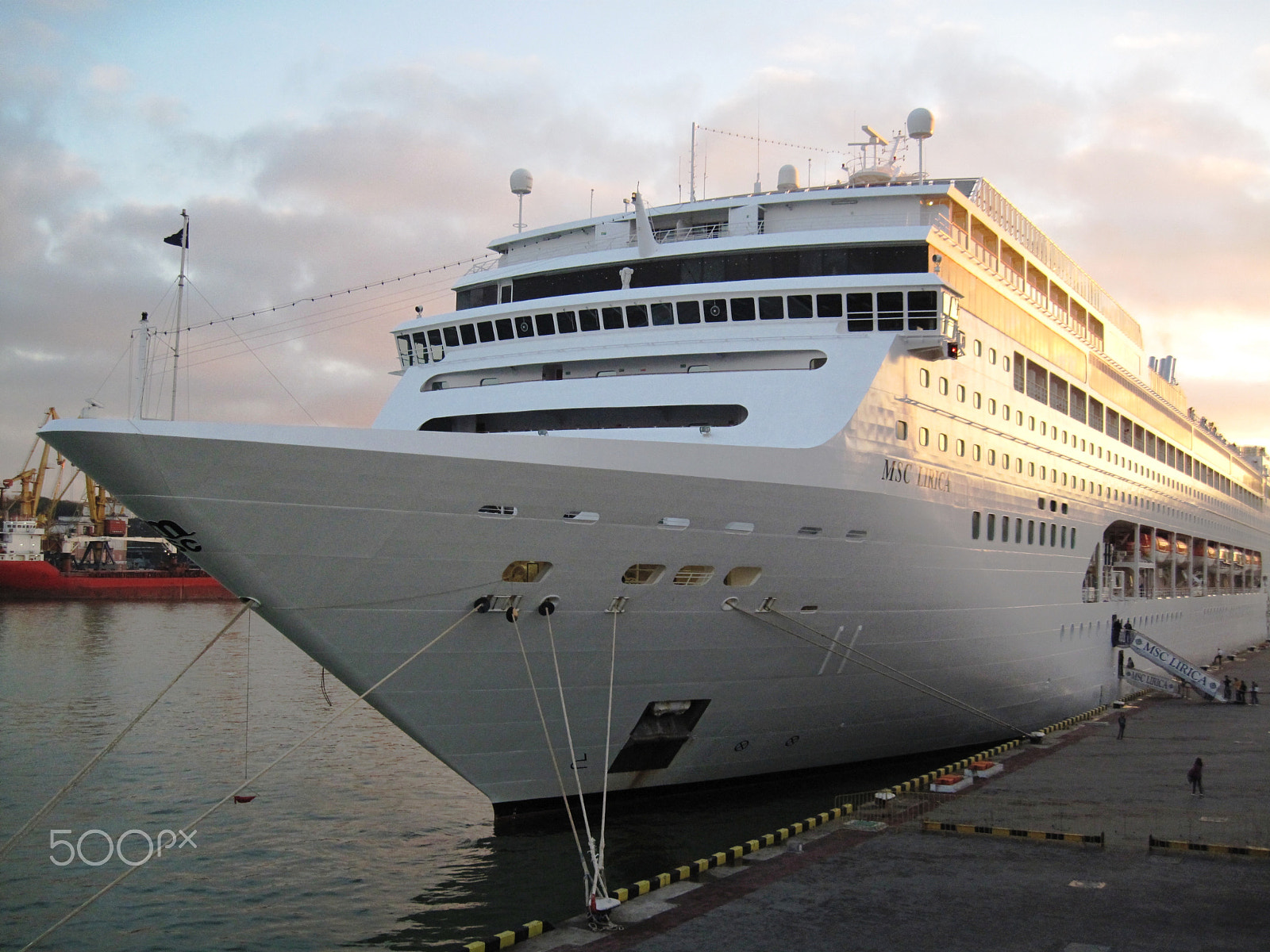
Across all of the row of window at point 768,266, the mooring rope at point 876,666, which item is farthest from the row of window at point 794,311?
the mooring rope at point 876,666

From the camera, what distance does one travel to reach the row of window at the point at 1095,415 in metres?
21.2

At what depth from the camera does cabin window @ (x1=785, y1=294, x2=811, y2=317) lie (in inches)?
604

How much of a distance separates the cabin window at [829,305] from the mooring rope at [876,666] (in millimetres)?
4674

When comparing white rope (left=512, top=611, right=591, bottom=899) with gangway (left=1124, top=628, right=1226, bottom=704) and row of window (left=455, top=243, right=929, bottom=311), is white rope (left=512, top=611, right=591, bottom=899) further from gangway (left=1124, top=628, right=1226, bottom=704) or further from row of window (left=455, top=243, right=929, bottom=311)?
gangway (left=1124, top=628, right=1226, bottom=704)

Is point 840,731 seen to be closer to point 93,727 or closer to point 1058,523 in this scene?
point 1058,523

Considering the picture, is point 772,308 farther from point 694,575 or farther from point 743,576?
point 694,575

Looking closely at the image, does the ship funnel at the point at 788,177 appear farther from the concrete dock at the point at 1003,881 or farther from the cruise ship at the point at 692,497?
the concrete dock at the point at 1003,881

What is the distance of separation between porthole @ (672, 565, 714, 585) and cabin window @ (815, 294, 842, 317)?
16.0 ft

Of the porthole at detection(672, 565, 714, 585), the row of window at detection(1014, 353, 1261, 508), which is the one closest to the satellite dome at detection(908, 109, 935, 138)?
the row of window at detection(1014, 353, 1261, 508)

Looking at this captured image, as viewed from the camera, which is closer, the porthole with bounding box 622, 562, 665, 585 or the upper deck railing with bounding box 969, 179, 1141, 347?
the porthole with bounding box 622, 562, 665, 585

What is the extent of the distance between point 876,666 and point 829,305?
5.54 meters

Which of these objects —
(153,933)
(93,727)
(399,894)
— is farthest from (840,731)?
(93,727)

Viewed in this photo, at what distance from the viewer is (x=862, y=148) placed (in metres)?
20.9

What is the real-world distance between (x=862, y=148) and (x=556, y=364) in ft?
30.4
